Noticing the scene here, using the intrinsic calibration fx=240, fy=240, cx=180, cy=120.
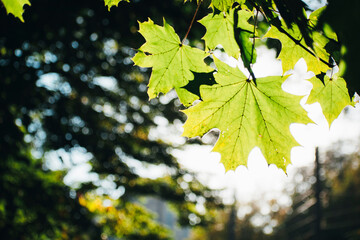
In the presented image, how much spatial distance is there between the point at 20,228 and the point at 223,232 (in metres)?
23.9

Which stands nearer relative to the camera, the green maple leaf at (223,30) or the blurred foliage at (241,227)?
the green maple leaf at (223,30)

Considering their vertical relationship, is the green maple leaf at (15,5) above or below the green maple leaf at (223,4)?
above

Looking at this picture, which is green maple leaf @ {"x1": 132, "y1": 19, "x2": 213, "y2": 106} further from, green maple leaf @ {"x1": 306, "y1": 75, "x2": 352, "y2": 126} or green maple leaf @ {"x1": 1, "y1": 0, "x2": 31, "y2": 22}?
green maple leaf @ {"x1": 1, "y1": 0, "x2": 31, "y2": 22}

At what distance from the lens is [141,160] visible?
6598mm

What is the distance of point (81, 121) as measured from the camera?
16.2ft

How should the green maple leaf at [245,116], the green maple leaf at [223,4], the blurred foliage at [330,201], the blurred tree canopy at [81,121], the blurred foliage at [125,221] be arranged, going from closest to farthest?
the green maple leaf at [223,4]
the green maple leaf at [245,116]
the blurred tree canopy at [81,121]
the blurred foliage at [125,221]
the blurred foliage at [330,201]

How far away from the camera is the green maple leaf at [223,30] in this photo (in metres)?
1.15

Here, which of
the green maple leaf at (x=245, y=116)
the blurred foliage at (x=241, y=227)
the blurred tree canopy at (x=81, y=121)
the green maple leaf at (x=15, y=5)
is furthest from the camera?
the blurred foliage at (x=241, y=227)

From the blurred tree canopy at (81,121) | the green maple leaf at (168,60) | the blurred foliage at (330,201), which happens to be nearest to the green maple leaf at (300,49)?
the green maple leaf at (168,60)

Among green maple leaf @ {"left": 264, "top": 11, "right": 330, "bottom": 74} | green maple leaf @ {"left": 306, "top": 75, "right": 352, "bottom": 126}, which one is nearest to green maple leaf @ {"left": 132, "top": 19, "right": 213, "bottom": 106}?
green maple leaf @ {"left": 264, "top": 11, "right": 330, "bottom": 74}

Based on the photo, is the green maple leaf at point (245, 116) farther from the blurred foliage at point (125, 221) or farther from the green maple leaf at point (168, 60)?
the blurred foliage at point (125, 221)

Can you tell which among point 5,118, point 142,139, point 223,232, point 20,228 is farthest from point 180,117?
point 223,232

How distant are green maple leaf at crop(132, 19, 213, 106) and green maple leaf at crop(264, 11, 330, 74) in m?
0.36

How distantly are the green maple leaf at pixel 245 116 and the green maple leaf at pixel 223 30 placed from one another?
0.21 m
